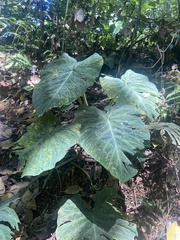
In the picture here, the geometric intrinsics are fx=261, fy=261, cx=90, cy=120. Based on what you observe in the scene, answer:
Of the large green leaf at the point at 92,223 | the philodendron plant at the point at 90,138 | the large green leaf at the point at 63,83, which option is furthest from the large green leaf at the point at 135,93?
the large green leaf at the point at 92,223

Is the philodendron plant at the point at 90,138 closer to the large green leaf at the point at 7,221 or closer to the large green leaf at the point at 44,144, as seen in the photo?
the large green leaf at the point at 44,144

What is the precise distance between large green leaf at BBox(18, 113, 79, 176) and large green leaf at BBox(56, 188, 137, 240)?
0.70ft

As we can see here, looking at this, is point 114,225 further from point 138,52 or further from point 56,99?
point 138,52

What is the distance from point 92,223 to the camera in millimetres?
1088

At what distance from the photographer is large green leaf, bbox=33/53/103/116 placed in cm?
130

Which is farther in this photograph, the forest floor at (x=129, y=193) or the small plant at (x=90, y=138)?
the forest floor at (x=129, y=193)

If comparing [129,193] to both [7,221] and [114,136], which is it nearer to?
[114,136]

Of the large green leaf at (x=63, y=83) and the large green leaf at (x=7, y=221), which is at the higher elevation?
the large green leaf at (x=63, y=83)

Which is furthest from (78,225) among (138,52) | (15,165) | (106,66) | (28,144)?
(138,52)

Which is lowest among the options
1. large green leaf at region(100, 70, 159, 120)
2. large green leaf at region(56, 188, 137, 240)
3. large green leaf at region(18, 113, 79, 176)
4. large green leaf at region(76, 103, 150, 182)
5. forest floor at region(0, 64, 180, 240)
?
forest floor at region(0, 64, 180, 240)

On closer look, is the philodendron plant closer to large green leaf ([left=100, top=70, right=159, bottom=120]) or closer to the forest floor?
large green leaf ([left=100, top=70, right=159, bottom=120])

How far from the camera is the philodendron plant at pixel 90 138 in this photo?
107 centimetres

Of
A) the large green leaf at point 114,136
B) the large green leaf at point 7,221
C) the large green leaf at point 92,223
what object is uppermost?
the large green leaf at point 114,136

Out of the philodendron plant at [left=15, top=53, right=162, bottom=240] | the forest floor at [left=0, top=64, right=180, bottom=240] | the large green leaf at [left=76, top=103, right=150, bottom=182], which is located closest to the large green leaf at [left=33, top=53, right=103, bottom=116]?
the philodendron plant at [left=15, top=53, right=162, bottom=240]
